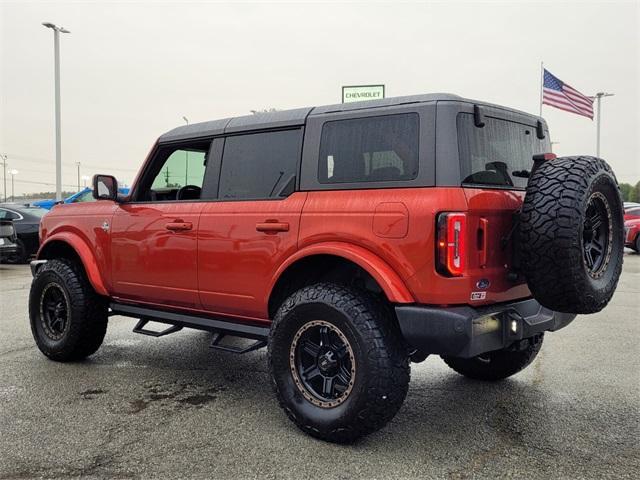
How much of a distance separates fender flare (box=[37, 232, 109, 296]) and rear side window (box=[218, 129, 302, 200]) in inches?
61.2

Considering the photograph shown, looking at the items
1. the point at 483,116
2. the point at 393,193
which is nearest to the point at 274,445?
the point at 393,193

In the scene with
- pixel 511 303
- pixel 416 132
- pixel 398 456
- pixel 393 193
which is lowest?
pixel 398 456

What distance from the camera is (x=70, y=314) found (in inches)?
199

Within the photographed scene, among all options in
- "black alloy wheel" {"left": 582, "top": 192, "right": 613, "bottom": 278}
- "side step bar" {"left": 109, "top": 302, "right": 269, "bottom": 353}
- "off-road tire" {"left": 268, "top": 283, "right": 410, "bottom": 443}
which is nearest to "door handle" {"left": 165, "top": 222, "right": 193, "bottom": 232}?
"side step bar" {"left": 109, "top": 302, "right": 269, "bottom": 353}

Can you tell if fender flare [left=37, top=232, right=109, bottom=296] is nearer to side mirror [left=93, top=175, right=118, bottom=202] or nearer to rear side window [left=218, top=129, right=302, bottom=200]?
side mirror [left=93, top=175, right=118, bottom=202]

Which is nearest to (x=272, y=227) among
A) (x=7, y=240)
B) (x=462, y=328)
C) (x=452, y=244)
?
(x=452, y=244)

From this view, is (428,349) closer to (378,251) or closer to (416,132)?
(378,251)

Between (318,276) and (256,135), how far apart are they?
1149 millimetres

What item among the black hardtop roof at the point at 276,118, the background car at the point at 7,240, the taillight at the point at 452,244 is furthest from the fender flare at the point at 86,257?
the background car at the point at 7,240

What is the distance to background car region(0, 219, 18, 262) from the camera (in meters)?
12.7

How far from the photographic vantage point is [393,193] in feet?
10.8

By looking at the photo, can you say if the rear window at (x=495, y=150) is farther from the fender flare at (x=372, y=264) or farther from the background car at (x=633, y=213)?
the background car at (x=633, y=213)

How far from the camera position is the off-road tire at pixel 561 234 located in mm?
3049

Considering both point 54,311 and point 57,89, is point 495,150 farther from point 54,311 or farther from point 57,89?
point 57,89
